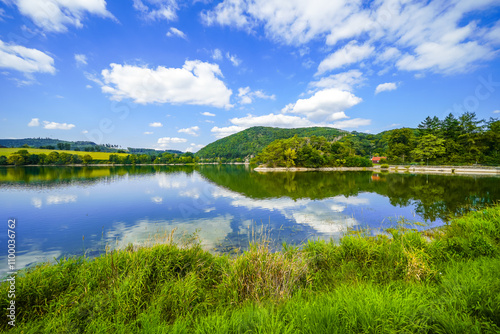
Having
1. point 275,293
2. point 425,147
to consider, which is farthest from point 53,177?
point 425,147

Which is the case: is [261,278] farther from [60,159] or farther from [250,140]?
[250,140]

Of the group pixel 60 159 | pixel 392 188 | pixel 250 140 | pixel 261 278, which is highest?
pixel 250 140

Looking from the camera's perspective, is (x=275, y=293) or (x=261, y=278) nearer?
(x=275, y=293)

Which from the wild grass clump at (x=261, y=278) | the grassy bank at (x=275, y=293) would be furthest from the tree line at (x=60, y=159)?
the wild grass clump at (x=261, y=278)

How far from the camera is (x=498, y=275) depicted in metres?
3.22

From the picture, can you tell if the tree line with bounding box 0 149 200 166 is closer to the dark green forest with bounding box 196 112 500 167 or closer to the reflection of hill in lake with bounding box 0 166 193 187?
the reflection of hill in lake with bounding box 0 166 193 187

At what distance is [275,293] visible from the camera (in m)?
3.62

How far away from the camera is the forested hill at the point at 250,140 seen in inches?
6186

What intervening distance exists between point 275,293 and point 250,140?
556 feet

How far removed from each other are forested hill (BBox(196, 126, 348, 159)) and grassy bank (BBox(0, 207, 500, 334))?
481 feet

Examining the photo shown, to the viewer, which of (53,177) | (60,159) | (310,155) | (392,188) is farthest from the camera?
(60,159)

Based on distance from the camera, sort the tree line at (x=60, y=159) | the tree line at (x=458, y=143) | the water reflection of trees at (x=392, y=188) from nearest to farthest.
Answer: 1. the water reflection of trees at (x=392, y=188)
2. the tree line at (x=458, y=143)
3. the tree line at (x=60, y=159)

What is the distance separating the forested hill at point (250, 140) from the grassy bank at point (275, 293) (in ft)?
481

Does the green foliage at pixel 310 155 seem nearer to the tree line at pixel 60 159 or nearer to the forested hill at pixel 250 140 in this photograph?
the forested hill at pixel 250 140
